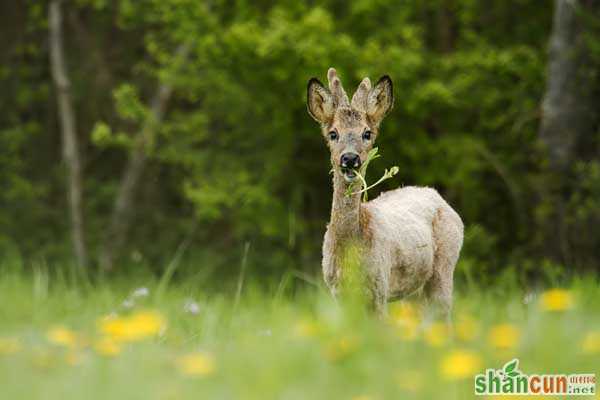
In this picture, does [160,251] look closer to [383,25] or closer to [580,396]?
[383,25]

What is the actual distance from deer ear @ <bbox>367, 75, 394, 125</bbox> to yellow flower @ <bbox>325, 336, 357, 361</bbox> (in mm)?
Result: 2635

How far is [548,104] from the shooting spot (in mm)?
13984

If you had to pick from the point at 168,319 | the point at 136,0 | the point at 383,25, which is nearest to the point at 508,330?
the point at 168,319

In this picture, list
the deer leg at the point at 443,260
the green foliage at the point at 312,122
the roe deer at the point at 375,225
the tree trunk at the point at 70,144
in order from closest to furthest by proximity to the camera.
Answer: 1. the roe deer at the point at 375,225
2. the deer leg at the point at 443,260
3. the green foliage at the point at 312,122
4. the tree trunk at the point at 70,144

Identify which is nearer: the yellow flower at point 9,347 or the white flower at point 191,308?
the yellow flower at point 9,347

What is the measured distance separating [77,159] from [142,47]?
3.63 metres

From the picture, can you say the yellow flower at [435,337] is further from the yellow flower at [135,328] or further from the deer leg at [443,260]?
the deer leg at [443,260]

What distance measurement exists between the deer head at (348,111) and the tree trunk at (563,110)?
25.4 ft

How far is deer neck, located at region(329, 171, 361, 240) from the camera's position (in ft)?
20.0

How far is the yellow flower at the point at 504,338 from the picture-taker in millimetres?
4203

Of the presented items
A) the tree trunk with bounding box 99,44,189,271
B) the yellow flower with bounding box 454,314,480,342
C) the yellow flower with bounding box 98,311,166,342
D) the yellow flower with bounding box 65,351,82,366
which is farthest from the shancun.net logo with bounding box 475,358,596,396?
the tree trunk with bounding box 99,44,189,271

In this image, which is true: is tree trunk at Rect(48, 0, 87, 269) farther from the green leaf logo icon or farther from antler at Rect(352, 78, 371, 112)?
the green leaf logo icon

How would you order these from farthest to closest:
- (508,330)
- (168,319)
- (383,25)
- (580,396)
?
(383,25) → (168,319) → (508,330) → (580,396)

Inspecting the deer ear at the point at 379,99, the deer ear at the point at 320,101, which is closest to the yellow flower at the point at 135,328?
the deer ear at the point at 320,101
